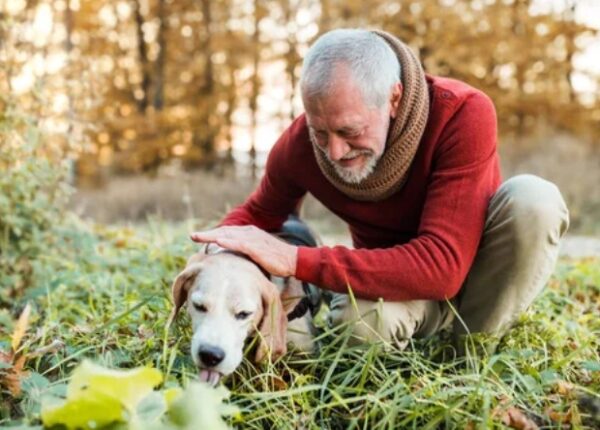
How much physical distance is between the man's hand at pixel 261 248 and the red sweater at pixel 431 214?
0.04 meters

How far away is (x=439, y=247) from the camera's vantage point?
9.27 ft

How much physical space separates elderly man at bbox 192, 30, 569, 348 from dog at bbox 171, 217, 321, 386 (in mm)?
83

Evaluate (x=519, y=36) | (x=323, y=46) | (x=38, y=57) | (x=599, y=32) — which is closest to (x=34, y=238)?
(x=38, y=57)

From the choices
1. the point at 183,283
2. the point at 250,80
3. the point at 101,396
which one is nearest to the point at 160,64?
the point at 250,80

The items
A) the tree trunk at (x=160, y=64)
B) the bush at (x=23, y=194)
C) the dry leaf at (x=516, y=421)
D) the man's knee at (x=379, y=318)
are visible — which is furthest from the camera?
the tree trunk at (x=160, y=64)

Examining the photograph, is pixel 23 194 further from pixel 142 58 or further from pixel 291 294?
pixel 142 58

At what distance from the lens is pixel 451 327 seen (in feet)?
11.0

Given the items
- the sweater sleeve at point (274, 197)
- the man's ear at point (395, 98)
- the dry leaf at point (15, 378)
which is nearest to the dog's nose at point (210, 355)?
the dry leaf at point (15, 378)

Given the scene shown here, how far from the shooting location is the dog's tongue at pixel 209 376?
8.29 ft

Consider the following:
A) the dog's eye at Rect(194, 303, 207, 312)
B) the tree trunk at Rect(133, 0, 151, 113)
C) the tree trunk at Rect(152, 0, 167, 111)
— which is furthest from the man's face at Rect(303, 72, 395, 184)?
the tree trunk at Rect(133, 0, 151, 113)

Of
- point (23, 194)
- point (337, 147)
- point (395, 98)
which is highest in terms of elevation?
point (395, 98)

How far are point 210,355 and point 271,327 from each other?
1.01 ft

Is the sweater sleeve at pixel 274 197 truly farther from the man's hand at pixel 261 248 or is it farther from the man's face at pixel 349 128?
the man's hand at pixel 261 248

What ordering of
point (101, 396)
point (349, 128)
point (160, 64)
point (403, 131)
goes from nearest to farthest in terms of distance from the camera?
1. point (101, 396)
2. point (349, 128)
3. point (403, 131)
4. point (160, 64)
